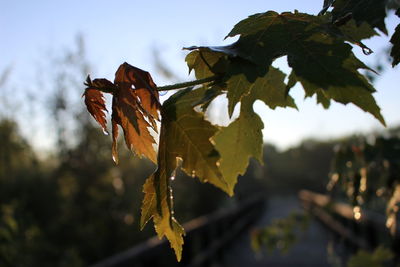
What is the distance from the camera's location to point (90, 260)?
21.8ft

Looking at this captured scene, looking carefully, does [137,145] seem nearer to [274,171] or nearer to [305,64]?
[305,64]

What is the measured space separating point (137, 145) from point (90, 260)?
6536mm

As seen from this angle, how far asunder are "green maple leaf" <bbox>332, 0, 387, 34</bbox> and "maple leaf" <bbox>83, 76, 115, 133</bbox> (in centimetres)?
34

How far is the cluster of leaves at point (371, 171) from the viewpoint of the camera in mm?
1409

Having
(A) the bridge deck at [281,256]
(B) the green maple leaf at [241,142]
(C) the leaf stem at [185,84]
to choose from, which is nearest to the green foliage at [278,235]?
(B) the green maple leaf at [241,142]

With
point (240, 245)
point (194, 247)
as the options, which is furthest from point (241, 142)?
point (240, 245)

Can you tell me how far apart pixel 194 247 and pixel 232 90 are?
489 cm

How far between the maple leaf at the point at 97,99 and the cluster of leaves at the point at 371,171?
40.5 inches

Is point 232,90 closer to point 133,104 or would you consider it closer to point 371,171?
point 133,104

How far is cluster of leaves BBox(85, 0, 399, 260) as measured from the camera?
1.77ft

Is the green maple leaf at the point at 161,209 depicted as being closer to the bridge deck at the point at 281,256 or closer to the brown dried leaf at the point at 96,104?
the brown dried leaf at the point at 96,104

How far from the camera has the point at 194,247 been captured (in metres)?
5.25

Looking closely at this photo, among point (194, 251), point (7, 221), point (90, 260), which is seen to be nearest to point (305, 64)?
point (7, 221)

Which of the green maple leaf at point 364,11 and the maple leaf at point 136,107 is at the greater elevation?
the green maple leaf at point 364,11
